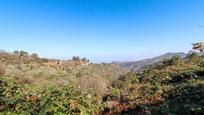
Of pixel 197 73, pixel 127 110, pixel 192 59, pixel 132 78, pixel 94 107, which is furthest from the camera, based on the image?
pixel 192 59

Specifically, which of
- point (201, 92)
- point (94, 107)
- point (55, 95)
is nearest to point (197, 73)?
point (201, 92)

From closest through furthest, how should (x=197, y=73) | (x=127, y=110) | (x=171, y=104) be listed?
(x=171, y=104)
(x=127, y=110)
(x=197, y=73)

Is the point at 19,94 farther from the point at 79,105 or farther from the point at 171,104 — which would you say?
the point at 171,104

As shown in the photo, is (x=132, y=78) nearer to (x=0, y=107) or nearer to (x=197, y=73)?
(x=197, y=73)

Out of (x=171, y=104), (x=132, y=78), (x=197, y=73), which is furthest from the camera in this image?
(x=132, y=78)

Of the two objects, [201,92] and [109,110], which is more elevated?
[201,92]

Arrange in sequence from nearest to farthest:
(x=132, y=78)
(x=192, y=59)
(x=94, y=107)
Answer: (x=94, y=107), (x=132, y=78), (x=192, y=59)

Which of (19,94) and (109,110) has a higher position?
(19,94)

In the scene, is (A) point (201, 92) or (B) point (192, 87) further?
(B) point (192, 87)

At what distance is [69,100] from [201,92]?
190 inches

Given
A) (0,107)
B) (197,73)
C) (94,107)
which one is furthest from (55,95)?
(197,73)

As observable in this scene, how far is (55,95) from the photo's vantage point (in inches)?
382

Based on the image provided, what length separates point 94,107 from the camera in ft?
32.7

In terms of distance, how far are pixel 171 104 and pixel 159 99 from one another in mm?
1667
